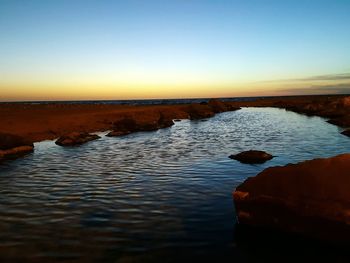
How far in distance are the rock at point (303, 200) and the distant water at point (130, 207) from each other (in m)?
0.52

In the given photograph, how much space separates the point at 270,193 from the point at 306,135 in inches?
957

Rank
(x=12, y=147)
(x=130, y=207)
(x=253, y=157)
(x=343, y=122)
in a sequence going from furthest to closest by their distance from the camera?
(x=343, y=122) < (x=12, y=147) < (x=253, y=157) < (x=130, y=207)

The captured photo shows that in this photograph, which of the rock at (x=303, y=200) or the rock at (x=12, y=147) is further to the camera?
the rock at (x=12, y=147)

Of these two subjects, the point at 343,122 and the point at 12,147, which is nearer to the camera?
the point at 12,147

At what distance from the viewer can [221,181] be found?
15.6 m

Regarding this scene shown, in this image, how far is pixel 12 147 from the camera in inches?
926

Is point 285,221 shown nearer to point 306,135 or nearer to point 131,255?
point 131,255

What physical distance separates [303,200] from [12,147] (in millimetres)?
20231

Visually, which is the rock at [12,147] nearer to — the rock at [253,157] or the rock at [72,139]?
the rock at [72,139]

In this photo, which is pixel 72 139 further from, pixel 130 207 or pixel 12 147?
pixel 130 207

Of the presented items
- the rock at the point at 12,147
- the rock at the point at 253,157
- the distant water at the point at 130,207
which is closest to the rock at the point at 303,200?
the distant water at the point at 130,207

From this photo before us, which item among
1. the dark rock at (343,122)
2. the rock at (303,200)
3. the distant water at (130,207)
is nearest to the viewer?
the rock at (303,200)

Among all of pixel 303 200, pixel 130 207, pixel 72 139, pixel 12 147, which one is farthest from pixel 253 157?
pixel 12 147

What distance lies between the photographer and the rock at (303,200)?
27.7 feet
